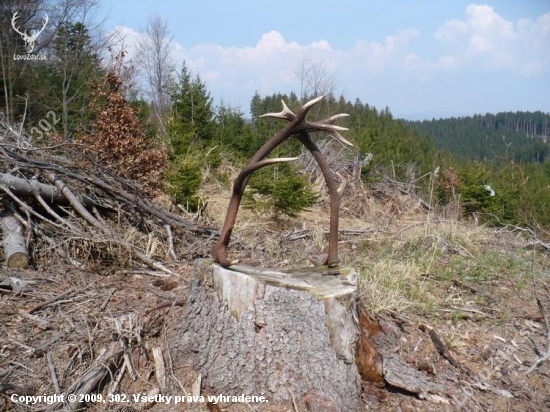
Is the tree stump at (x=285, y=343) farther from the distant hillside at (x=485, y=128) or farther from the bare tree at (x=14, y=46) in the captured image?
the distant hillside at (x=485, y=128)

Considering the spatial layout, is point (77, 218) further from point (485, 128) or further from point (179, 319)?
point (485, 128)

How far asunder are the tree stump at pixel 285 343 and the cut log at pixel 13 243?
6.96ft

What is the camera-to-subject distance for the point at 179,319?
301cm

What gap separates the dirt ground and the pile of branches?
6.3 inches

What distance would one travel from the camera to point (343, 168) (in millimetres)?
11156

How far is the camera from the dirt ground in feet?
8.79

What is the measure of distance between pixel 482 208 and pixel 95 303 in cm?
1047

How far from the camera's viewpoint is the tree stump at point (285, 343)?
2.53 metres

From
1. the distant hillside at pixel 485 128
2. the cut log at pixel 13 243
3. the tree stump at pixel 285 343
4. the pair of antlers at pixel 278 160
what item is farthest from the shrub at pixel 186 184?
the distant hillside at pixel 485 128

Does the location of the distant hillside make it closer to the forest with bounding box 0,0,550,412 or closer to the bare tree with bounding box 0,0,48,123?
the bare tree with bounding box 0,0,48,123

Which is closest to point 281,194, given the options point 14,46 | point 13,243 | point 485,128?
point 13,243

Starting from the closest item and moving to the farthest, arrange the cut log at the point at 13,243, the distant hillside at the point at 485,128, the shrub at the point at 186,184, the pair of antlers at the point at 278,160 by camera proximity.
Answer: the pair of antlers at the point at 278,160 → the cut log at the point at 13,243 → the shrub at the point at 186,184 → the distant hillside at the point at 485,128

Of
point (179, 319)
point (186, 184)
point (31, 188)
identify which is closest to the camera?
point (179, 319)

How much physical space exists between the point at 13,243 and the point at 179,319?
1901 mm
